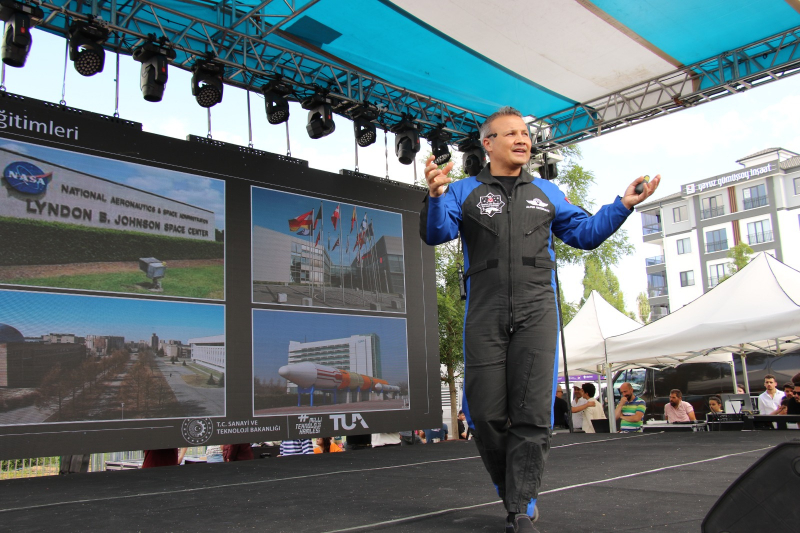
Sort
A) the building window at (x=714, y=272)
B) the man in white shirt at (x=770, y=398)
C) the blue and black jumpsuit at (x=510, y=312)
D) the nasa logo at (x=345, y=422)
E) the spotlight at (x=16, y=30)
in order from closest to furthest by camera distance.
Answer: the blue and black jumpsuit at (x=510, y=312)
the spotlight at (x=16, y=30)
the nasa logo at (x=345, y=422)
the man in white shirt at (x=770, y=398)
the building window at (x=714, y=272)

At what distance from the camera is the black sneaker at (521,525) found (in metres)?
1.97

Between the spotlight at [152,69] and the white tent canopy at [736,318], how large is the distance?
6.75m

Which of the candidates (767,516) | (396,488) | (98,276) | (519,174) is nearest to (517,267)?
(519,174)

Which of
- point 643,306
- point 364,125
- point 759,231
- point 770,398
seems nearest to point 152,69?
point 364,125

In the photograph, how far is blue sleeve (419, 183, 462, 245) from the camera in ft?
7.64

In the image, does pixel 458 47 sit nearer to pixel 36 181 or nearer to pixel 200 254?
pixel 200 254

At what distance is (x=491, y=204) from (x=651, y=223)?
49294mm

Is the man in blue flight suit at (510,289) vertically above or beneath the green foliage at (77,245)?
beneath

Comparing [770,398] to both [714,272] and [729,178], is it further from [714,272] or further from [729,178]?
[714,272]

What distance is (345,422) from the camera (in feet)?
25.5

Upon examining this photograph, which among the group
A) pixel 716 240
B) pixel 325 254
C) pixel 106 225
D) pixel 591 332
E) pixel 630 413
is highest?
pixel 716 240

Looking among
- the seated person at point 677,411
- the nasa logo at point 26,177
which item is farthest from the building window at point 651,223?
the nasa logo at point 26,177

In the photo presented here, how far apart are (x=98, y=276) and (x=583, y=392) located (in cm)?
682

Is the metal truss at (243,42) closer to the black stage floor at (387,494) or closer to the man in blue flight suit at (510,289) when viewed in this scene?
the black stage floor at (387,494)
